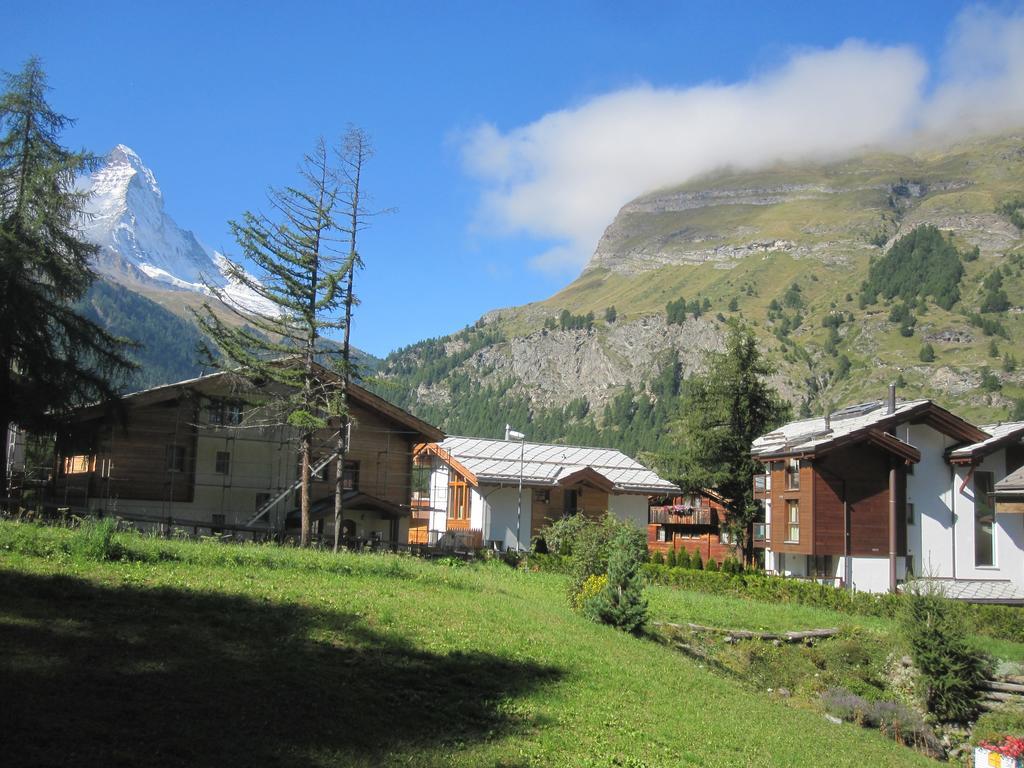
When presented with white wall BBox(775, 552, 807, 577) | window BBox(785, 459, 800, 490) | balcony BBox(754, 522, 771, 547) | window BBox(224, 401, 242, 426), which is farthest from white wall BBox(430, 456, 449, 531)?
window BBox(785, 459, 800, 490)

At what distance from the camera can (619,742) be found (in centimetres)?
1088

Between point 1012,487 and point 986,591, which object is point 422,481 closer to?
point 986,591

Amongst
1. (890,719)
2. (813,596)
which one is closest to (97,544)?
(890,719)

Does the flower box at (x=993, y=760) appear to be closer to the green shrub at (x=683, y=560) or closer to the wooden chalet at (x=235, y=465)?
the wooden chalet at (x=235, y=465)

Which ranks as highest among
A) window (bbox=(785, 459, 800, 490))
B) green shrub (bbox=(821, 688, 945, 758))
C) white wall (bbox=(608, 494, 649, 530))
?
window (bbox=(785, 459, 800, 490))

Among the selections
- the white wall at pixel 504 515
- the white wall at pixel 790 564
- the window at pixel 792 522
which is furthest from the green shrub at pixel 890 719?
the white wall at pixel 504 515

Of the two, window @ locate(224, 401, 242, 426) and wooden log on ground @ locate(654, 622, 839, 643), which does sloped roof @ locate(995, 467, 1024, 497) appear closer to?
wooden log on ground @ locate(654, 622, 839, 643)

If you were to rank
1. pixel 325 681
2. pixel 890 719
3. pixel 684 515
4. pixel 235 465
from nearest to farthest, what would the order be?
1. pixel 325 681
2. pixel 890 719
3. pixel 235 465
4. pixel 684 515

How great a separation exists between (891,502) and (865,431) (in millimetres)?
3613

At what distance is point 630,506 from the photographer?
50.8 meters

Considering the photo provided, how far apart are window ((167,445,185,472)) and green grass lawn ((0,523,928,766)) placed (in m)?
18.8

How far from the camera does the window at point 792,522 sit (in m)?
41.0

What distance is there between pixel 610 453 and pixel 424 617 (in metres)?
41.9

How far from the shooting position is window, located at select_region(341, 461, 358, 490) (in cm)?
4088
